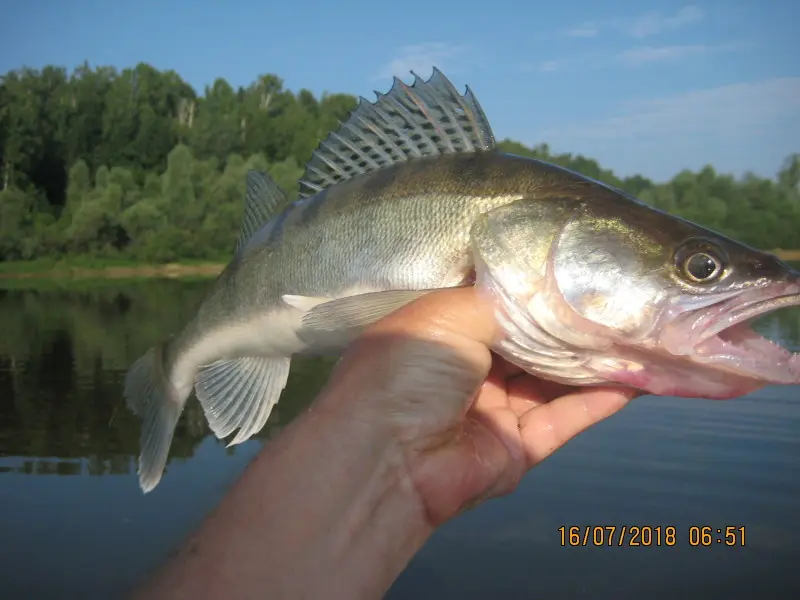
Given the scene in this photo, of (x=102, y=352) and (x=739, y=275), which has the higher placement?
(x=739, y=275)

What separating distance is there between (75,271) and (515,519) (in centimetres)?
4234

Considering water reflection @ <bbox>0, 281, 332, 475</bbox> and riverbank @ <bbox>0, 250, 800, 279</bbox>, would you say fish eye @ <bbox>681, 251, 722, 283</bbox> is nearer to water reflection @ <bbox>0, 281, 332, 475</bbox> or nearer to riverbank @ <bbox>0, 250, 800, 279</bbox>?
water reflection @ <bbox>0, 281, 332, 475</bbox>

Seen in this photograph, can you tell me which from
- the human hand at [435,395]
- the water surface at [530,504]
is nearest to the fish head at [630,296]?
the human hand at [435,395]

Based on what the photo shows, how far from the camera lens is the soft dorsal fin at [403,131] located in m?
2.99

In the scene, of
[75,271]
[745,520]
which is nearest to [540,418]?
[745,520]

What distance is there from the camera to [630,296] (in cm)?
241

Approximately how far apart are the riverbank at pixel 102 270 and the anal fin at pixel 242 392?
130 ft

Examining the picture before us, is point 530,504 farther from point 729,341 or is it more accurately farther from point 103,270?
point 103,270

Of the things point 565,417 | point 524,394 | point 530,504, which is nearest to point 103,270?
point 530,504

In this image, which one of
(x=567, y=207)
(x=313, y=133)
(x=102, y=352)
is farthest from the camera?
(x=313, y=133)

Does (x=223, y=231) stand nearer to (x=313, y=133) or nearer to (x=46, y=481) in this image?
(x=313, y=133)

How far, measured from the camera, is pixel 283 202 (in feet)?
12.2

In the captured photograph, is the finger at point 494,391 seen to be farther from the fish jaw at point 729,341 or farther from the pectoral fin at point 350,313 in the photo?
the fish jaw at point 729,341

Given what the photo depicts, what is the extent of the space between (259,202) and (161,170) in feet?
216
